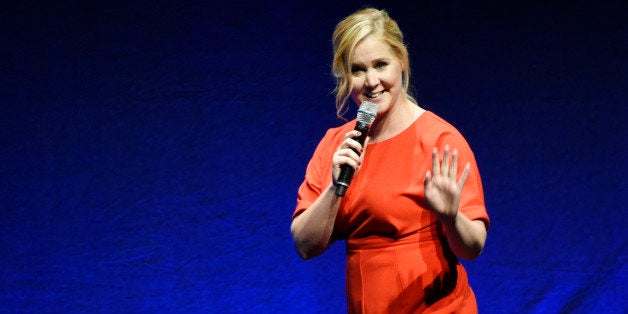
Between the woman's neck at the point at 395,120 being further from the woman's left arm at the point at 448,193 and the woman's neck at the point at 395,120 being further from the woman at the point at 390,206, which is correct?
the woman's left arm at the point at 448,193

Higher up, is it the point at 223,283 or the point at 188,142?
the point at 188,142

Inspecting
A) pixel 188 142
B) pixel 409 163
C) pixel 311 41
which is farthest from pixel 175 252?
pixel 409 163

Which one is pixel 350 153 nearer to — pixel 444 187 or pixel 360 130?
pixel 360 130

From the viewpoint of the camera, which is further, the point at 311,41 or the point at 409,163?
the point at 311,41

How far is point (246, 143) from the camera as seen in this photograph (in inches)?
92.4

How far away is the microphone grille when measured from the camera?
4.15ft

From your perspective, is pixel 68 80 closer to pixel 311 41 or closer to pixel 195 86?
pixel 195 86

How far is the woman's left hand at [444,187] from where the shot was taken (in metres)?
1.18

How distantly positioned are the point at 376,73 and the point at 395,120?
10 centimetres

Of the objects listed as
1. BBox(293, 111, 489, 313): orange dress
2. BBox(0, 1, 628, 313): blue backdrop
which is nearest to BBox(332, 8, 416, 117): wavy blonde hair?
BBox(293, 111, 489, 313): orange dress

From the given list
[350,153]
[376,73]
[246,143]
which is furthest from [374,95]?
[246,143]

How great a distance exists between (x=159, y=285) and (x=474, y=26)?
4.02 ft

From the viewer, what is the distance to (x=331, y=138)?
1497 millimetres

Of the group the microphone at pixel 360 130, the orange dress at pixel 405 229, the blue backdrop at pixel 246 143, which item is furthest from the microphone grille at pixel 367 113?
Answer: the blue backdrop at pixel 246 143
